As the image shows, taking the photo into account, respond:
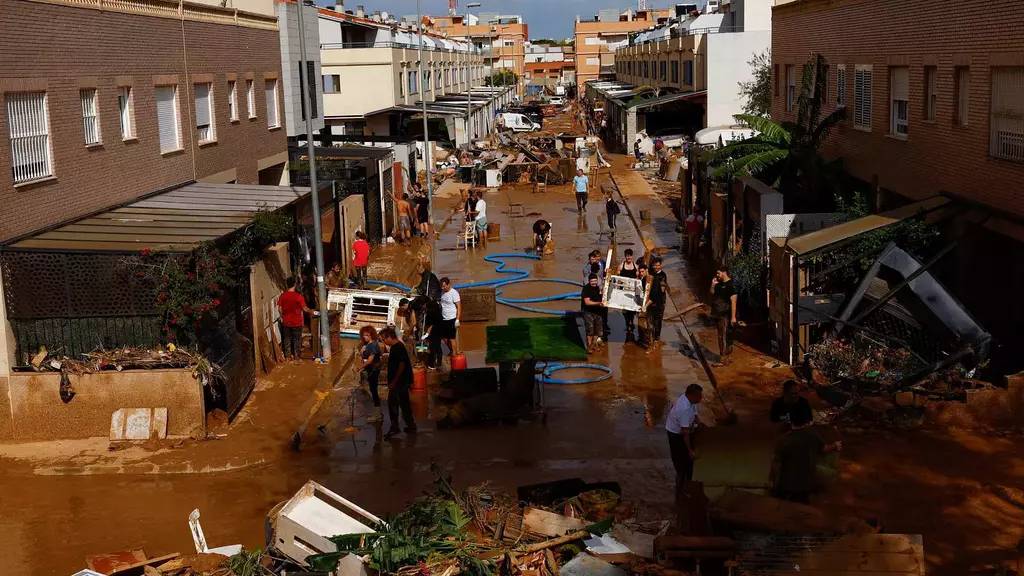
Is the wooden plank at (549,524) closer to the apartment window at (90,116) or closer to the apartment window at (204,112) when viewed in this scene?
the apartment window at (90,116)

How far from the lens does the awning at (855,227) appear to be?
17.6 meters

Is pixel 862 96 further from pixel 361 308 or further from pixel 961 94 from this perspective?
pixel 361 308

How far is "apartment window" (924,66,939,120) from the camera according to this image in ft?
62.7

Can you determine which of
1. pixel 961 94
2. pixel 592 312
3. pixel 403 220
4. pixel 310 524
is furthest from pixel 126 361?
pixel 403 220

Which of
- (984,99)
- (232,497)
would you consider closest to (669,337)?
(984,99)

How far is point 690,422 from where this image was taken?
12.4 metres

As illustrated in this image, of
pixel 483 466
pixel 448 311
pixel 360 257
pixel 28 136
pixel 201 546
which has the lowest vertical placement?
pixel 483 466

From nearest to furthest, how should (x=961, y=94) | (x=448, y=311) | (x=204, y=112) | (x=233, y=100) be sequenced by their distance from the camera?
(x=961, y=94), (x=448, y=311), (x=204, y=112), (x=233, y=100)

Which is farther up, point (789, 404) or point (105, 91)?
point (105, 91)

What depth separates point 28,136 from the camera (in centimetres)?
1634

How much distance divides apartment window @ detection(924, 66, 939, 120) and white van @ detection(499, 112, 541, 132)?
60.1m

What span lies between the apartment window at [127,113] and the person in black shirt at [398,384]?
25.1 ft

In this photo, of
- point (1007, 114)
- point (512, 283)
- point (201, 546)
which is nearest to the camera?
point (201, 546)

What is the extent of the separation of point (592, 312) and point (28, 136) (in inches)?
377
